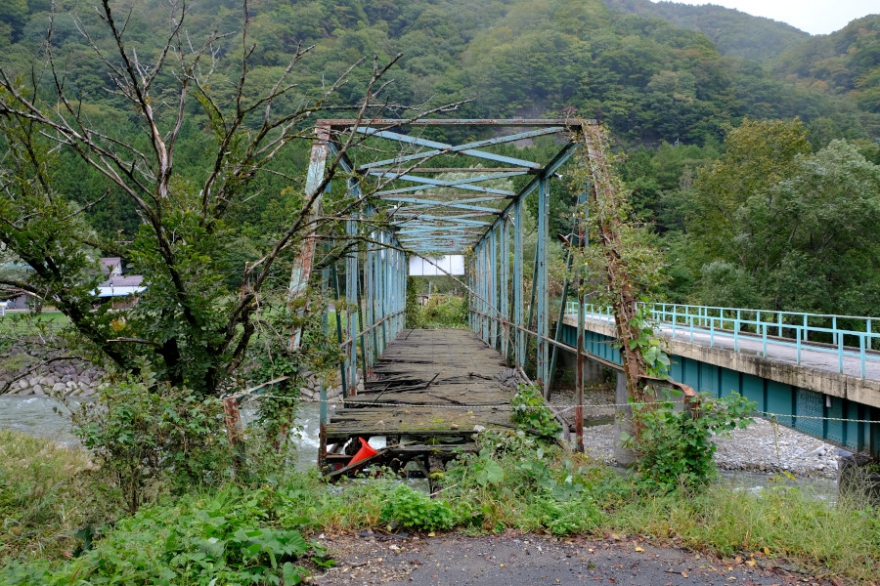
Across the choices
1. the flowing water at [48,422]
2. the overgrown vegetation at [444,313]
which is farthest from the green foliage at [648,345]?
the overgrown vegetation at [444,313]

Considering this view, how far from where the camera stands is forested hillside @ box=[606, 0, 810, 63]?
100 metres

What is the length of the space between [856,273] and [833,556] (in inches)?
1068

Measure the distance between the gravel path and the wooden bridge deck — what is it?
624 cm

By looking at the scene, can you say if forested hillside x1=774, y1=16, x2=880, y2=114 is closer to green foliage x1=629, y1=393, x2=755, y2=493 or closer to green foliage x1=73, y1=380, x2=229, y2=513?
green foliage x1=629, y1=393, x2=755, y2=493

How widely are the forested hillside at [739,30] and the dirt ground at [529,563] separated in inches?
4111

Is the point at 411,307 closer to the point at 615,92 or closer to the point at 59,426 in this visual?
the point at 59,426

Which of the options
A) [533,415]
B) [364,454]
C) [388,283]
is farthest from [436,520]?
[388,283]

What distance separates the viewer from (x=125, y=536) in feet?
11.5

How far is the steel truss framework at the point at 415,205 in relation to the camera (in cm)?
597

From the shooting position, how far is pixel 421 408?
336 inches

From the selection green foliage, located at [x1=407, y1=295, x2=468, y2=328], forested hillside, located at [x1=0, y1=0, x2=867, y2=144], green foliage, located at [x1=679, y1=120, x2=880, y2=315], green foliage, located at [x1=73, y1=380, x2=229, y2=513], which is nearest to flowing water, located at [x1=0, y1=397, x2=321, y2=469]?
green foliage, located at [x1=73, y1=380, x2=229, y2=513]

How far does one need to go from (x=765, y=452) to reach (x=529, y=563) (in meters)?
18.4

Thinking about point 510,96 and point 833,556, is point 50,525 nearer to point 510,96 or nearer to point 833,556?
point 833,556

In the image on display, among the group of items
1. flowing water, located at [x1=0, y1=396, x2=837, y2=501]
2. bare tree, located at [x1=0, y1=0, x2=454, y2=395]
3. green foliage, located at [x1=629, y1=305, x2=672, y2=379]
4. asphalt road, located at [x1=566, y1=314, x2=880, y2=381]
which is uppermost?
bare tree, located at [x1=0, y1=0, x2=454, y2=395]
